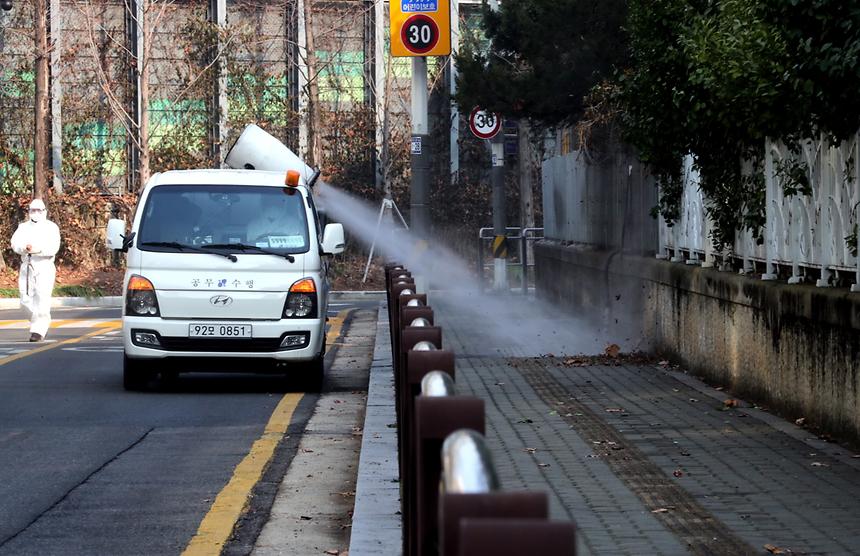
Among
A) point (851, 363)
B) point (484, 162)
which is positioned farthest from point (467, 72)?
point (484, 162)

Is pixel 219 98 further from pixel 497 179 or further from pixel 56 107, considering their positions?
pixel 497 179

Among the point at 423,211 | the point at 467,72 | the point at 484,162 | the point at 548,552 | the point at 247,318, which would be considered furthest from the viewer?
the point at 484,162

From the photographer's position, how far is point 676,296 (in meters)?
13.9

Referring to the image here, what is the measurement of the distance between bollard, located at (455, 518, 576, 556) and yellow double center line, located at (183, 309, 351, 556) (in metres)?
4.59

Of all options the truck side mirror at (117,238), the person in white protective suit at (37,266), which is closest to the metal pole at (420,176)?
the truck side mirror at (117,238)

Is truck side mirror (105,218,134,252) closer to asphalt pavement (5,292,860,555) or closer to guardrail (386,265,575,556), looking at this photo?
asphalt pavement (5,292,860,555)

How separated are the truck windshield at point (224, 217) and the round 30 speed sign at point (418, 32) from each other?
3008 mm

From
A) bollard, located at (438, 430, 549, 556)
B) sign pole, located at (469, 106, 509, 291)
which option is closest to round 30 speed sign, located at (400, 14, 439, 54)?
sign pole, located at (469, 106, 509, 291)

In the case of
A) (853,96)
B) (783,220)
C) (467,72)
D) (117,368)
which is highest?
(467,72)

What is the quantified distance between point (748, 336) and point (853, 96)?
128 inches

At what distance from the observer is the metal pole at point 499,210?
27859mm

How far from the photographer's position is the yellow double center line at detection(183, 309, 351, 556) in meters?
6.67

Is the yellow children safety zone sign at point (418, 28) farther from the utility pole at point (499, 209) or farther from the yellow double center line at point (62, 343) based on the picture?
the utility pole at point (499, 209)

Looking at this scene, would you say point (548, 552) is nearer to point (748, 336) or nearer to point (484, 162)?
point (748, 336)
